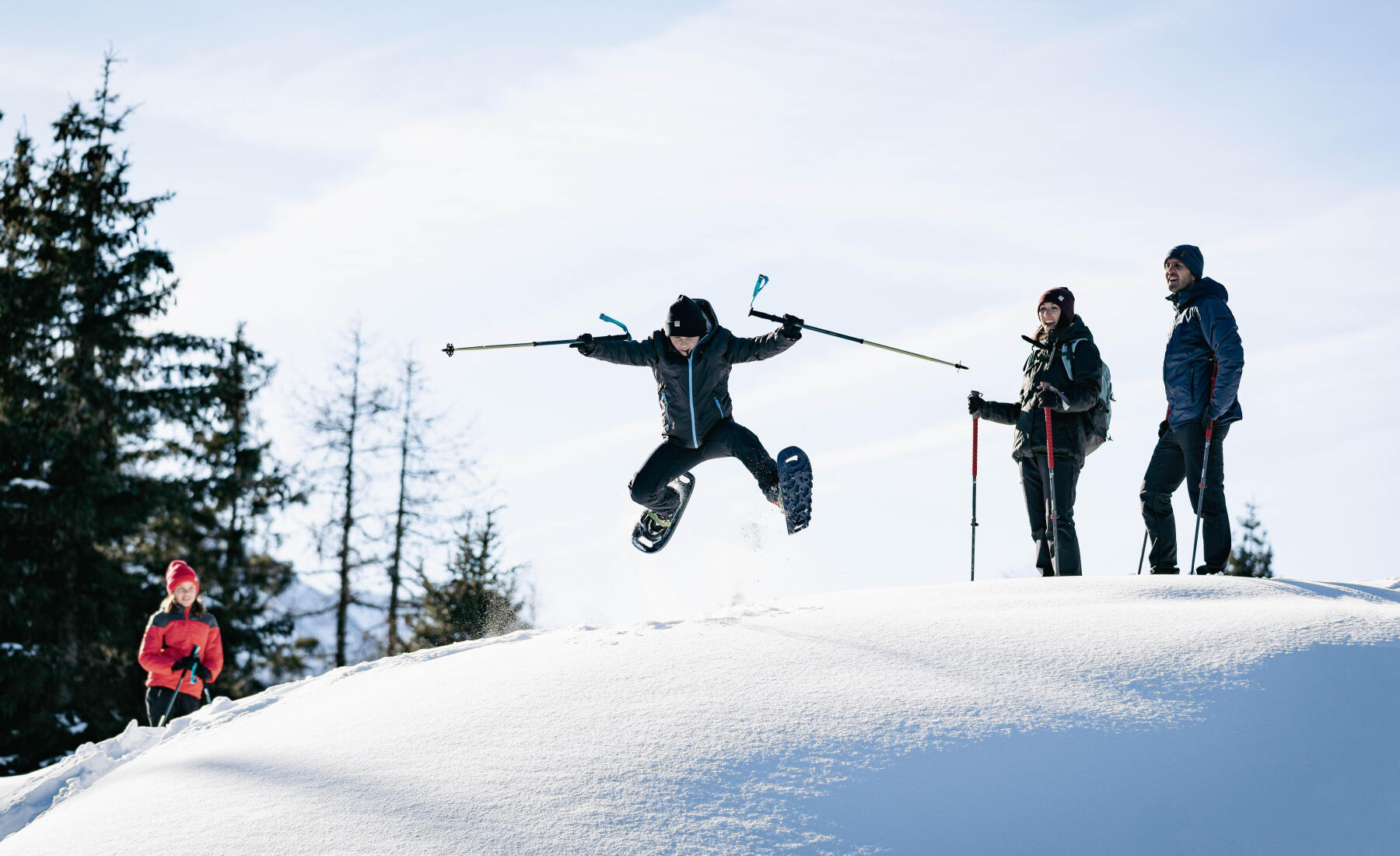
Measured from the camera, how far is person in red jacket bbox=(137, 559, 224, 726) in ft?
28.8

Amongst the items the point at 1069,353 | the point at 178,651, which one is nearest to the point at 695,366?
the point at 1069,353

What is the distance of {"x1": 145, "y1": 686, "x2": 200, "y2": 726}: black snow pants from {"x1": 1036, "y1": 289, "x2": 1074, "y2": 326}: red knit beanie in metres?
7.68

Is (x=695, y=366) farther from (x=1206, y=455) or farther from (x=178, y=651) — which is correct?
(x=178, y=651)

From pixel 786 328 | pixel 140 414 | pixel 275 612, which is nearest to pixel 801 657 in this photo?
pixel 786 328

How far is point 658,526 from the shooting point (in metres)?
9.18

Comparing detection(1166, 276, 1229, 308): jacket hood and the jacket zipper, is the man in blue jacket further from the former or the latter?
the jacket zipper

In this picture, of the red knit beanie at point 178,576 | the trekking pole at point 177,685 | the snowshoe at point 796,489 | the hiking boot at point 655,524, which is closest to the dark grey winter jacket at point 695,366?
the snowshoe at point 796,489

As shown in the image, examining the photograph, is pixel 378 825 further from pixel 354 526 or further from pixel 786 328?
pixel 354 526

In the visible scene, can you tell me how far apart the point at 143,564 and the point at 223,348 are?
154 inches

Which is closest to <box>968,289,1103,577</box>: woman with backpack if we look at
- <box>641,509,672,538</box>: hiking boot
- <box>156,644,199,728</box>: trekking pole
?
<box>641,509,672,538</box>: hiking boot

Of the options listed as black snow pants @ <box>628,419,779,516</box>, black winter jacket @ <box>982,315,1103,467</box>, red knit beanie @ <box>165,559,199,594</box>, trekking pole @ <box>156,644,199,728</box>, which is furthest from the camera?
red knit beanie @ <box>165,559,199,594</box>

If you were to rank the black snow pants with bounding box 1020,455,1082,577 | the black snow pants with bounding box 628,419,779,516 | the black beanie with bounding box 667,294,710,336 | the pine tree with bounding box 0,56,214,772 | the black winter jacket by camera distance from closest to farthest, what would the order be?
the black winter jacket, the black snow pants with bounding box 1020,455,1082,577, the black beanie with bounding box 667,294,710,336, the black snow pants with bounding box 628,419,779,516, the pine tree with bounding box 0,56,214,772

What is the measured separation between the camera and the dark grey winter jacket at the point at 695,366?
802 cm

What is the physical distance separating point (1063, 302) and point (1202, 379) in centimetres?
110
